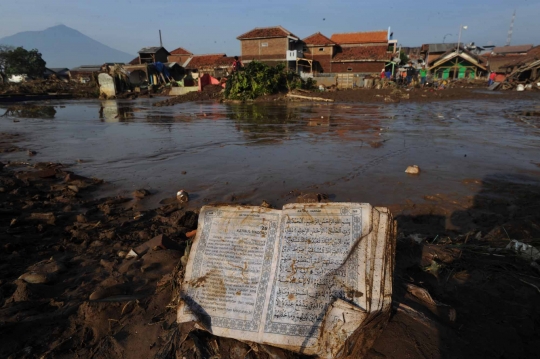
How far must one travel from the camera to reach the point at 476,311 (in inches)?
74.8

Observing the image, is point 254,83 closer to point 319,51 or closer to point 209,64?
point 319,51

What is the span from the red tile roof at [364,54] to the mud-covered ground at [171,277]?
3170cm

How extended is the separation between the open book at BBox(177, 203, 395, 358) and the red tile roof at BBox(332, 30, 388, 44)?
38566 mm

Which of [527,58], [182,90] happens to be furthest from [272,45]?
[527,58]

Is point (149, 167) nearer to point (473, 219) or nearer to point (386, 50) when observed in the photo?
point (473, 219)

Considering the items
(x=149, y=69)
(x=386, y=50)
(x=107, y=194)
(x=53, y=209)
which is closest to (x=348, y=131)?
(x=107, y=194)

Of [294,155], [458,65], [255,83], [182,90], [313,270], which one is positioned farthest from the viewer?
[458,65]

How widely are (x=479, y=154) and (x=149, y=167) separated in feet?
23.5

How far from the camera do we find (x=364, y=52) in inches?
1332

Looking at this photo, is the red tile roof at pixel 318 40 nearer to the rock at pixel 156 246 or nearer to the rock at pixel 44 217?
the rock at pixel 44 217

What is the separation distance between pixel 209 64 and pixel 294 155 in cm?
3596

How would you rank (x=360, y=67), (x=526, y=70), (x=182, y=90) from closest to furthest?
(x=182, y=90), (x=526, y=70), (x=360, y=67)

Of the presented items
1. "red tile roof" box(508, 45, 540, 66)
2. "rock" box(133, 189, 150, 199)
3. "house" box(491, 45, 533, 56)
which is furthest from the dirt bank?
"house" box(491, 45, 533, 56)

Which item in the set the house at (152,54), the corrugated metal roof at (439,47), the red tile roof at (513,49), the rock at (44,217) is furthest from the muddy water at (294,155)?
the red tile roof at (513,49)
